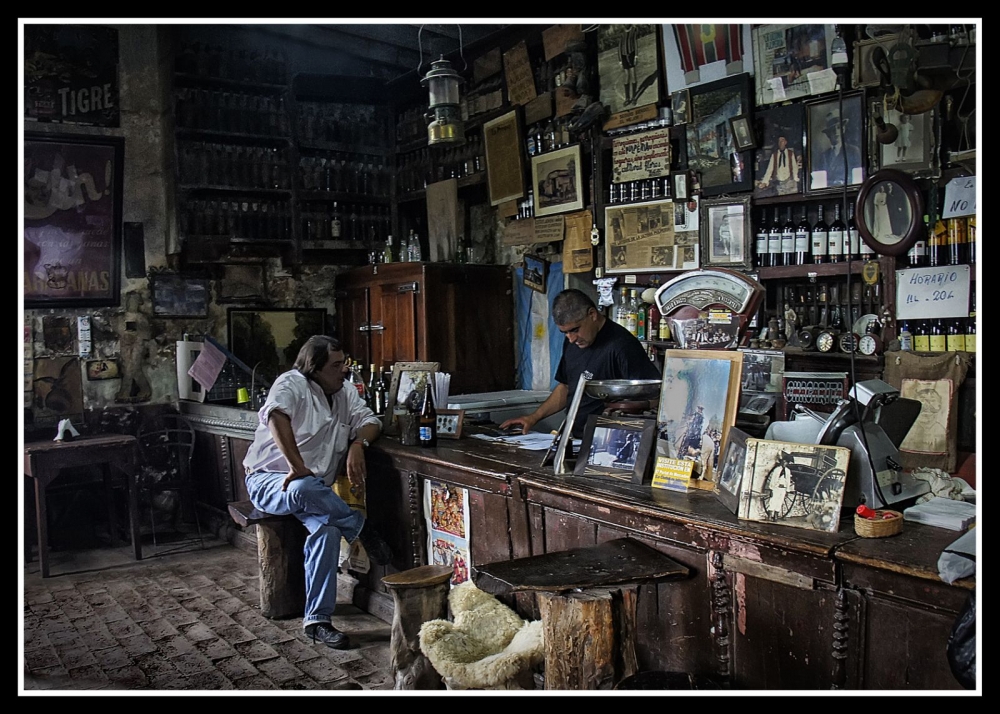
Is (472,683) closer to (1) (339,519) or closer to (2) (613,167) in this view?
(1) (339,519)

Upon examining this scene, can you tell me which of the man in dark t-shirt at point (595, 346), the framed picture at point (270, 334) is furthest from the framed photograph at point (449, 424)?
the framed picture at point (270, 334)

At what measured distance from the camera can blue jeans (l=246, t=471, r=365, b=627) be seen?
12.9 feet

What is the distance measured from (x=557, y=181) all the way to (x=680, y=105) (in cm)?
110

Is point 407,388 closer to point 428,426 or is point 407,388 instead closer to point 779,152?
point 428,426

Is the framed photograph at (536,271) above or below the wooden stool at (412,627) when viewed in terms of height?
above

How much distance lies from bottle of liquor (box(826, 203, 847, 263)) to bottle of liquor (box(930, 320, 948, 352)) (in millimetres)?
624

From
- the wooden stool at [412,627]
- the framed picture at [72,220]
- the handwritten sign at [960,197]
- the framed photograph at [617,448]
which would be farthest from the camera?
the framed picture at [72,220]

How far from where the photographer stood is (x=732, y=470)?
2.65 m

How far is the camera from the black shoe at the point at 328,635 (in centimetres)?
381

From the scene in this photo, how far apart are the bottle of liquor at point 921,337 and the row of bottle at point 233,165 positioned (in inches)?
190

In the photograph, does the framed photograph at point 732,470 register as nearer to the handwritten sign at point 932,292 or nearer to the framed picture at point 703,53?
the handwritten sign at point 932,292

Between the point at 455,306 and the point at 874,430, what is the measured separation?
4.26m
